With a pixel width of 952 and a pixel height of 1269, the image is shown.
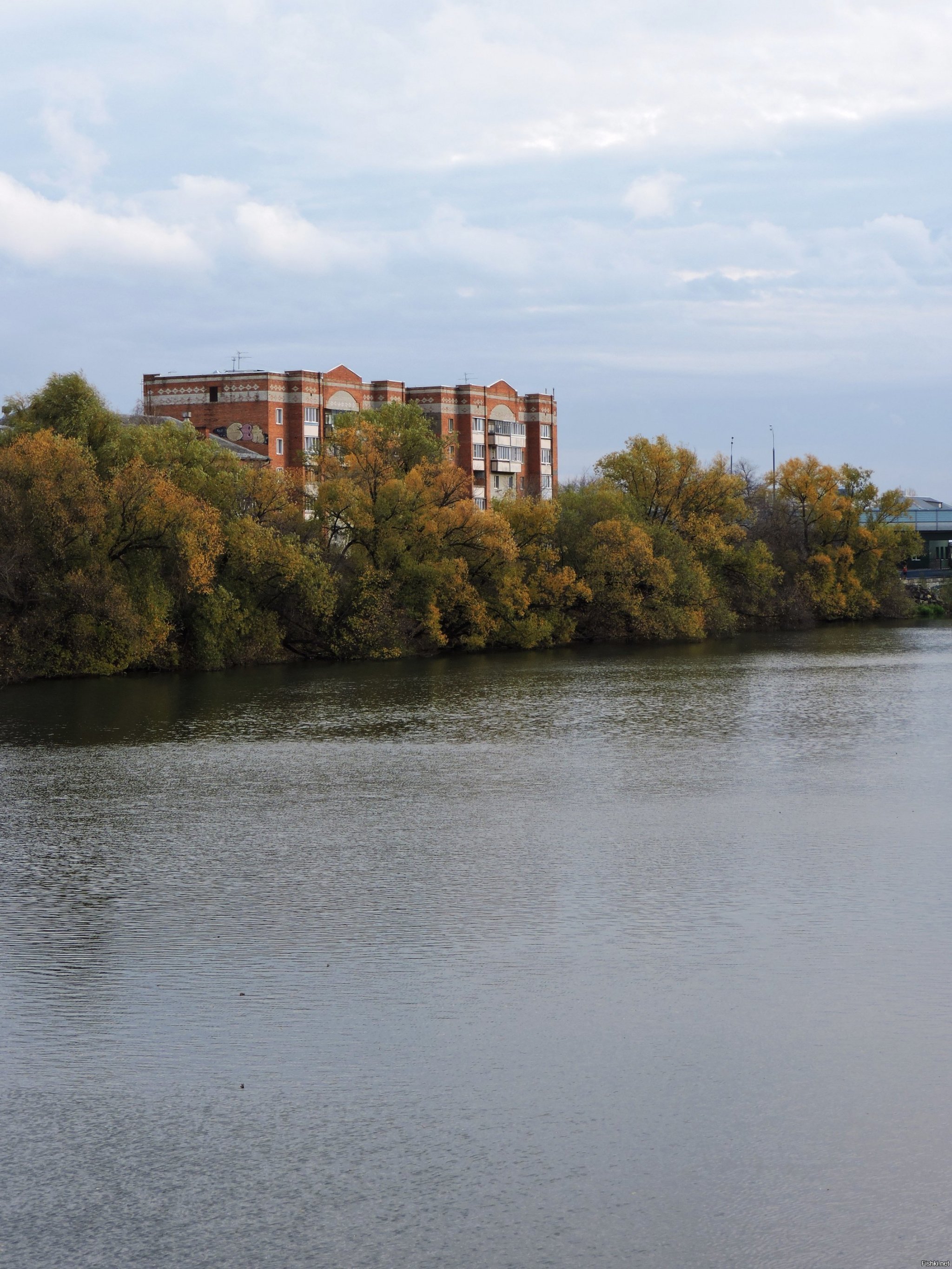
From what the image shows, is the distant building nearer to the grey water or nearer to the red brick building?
the red brick building

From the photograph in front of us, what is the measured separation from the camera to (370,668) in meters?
53.4

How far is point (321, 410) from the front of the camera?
107938mm

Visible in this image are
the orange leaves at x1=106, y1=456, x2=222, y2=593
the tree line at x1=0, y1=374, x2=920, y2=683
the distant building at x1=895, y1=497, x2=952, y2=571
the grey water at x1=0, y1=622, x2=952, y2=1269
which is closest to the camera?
the grey water at x1=0, y1=622, x2=952, y2=1269

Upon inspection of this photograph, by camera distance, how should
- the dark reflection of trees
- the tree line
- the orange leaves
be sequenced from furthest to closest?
the orange leaves < the tree line < the dark reflection of trees

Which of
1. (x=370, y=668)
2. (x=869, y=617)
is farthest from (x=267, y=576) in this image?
(x=869, y=617)

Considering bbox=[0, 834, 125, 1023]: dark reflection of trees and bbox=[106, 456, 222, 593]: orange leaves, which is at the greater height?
bbox=[106, 456, 222, 593]: orange leaves

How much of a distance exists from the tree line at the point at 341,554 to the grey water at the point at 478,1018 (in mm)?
24114

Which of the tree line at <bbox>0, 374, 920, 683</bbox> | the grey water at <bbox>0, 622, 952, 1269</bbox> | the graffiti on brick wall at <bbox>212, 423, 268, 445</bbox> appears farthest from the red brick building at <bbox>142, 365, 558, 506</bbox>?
the grey water at <bbox>0, 622, 952, 1269</bbox>

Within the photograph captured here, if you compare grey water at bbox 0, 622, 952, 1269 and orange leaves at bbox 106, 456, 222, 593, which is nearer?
grey water at bbox 0, 622, 952, 1269

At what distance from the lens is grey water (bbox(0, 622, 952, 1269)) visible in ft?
25.6

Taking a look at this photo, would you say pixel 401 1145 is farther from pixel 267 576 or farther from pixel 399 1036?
pixel 267 576

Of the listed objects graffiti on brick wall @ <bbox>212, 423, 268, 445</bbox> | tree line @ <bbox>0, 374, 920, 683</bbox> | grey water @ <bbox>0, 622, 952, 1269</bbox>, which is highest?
graffiti on brick wall @ <bbox>212, 423, 268, 445</bbox>

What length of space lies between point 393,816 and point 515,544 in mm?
44201

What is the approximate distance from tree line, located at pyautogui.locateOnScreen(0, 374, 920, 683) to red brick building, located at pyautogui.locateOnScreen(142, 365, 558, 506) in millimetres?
21999
